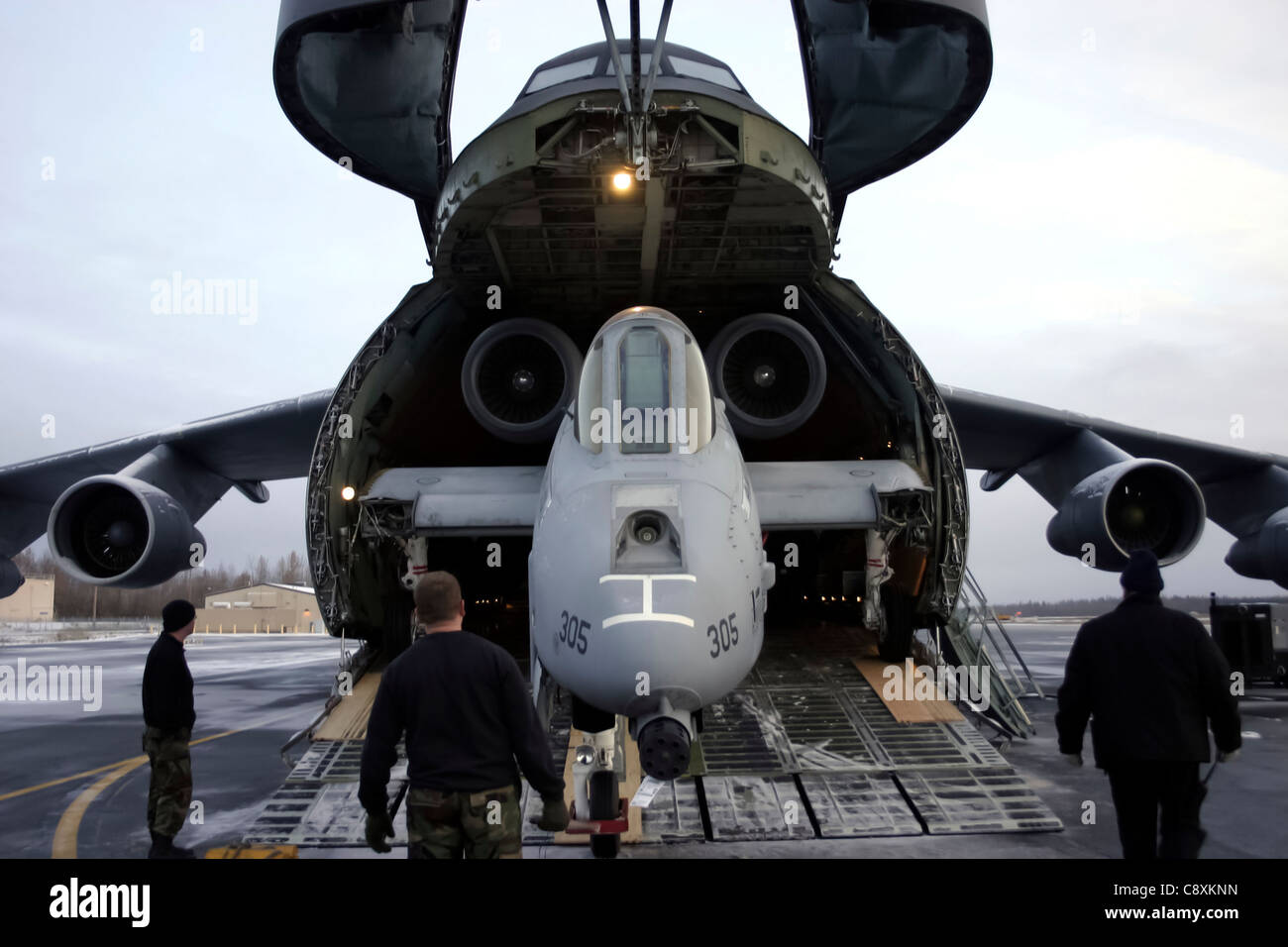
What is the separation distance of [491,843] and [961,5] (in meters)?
6.71

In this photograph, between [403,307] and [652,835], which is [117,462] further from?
[652,835]

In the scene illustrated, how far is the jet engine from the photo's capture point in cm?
817

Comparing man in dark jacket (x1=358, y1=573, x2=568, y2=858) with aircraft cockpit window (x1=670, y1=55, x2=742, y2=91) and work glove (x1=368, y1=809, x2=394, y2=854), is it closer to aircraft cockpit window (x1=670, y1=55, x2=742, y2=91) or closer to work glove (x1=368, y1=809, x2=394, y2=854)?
work glove (x1=368, y1=809, x2=394, y2=854)

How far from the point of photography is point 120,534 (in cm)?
827

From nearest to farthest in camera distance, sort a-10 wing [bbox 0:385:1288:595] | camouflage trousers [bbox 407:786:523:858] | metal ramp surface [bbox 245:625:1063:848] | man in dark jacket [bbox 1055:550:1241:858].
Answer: camouflage trousers [bbox 407:786:523:858], man in dark jacket [bbox 1055:550:1241:858], metal ramp surface [bbox 245:625:1063:848], a-10 wing [bbox 0:385:1288:595]

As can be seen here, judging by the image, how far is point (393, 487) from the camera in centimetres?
732

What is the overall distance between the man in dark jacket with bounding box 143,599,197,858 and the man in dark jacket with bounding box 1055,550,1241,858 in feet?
16.7

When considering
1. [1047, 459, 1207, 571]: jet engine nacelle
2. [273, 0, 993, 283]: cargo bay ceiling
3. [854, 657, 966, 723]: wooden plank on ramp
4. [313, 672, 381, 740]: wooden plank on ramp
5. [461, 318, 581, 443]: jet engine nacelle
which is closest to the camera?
[313, 672, 381, 740]: wooden plank on ramp

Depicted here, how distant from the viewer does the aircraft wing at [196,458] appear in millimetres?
10000

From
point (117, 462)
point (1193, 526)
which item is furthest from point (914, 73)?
point (117, 462)

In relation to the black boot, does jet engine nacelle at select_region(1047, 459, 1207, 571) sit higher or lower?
higher

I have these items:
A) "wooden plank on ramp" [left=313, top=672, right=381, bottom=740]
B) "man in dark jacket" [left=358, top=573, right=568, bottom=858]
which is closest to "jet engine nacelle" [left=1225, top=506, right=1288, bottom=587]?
"wooden plank on ramp" [left=313, top=672, right=381, bottom=740]

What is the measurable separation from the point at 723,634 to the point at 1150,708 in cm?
186

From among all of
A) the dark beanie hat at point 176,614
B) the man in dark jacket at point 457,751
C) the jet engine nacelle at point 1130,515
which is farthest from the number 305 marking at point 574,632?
the jet engine nacelle at point 1130,515
